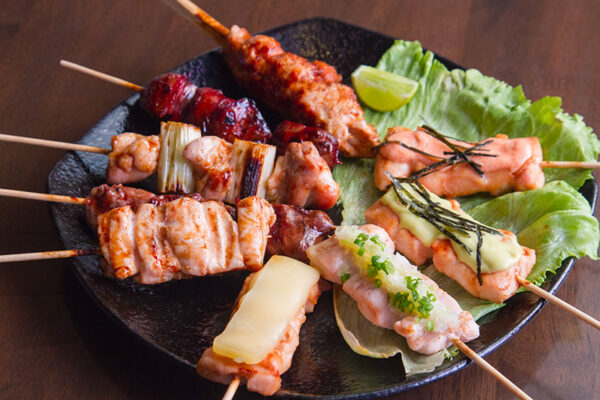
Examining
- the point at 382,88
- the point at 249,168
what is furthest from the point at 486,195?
the point at 249,168

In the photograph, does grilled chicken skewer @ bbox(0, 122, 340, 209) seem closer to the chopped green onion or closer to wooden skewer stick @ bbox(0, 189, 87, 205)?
wooden skewer stick @ bbox(0, 189, 87, 205)

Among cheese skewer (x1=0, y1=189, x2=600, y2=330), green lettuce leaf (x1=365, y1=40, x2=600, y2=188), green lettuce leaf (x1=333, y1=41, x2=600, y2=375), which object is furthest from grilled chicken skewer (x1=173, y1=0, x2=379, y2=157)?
cheese skewer (x1=0, y1=189, x2=600, y2=330)

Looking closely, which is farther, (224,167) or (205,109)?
(205,109)

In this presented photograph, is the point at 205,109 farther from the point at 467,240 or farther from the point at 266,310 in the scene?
the point at 467,240

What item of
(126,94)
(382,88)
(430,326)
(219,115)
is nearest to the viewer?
(430,326)

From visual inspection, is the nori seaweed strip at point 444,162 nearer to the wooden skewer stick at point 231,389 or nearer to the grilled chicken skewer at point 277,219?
A: the grilled chicken skewer at point 277,219

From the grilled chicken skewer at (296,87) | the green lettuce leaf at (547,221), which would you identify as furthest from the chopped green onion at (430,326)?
the grilled chicken skewer at (296,87)
